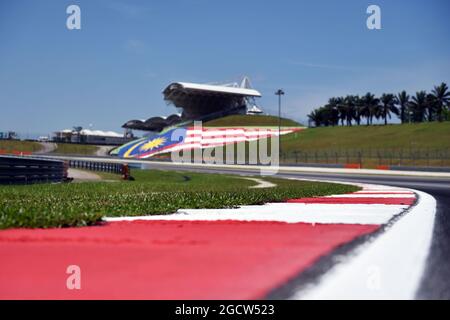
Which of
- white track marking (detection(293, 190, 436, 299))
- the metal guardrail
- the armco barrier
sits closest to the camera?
white track marking (detection(293, 190, 436, 299))

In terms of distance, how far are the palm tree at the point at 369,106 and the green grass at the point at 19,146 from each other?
81.5 metres

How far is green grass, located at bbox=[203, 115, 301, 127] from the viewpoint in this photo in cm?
12788

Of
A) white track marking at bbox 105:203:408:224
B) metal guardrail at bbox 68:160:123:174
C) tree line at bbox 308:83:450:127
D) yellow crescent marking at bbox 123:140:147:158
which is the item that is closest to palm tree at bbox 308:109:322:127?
tree line at bbox 308:83:450:127

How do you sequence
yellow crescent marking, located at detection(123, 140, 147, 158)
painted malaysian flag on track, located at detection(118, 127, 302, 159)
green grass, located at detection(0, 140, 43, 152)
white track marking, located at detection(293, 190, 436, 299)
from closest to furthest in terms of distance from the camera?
white track marking, located at detection(293, 190, 436, 299)
painted malaysian flag on track, located at detection(118, 127, 302, 159)
green grass, located at detection(0, 140, 43, 152)
yellow crescent marking, located at detection(123, 140, 147, 158)

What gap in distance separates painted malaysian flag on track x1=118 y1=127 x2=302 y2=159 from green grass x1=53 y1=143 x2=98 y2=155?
7167mm

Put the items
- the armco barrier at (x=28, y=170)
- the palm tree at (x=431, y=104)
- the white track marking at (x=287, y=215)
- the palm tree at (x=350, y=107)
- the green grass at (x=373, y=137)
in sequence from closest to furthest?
the white track marking at (x=287, y=215) → the armco barrier at (x=28, y=170) → the green grass at (x=373, y=137) → the palm tree at (x=431, y=104) → the palm tree at (x=350, y=107)

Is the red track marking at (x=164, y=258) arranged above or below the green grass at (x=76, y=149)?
below

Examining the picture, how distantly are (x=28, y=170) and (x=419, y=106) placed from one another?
118109mm

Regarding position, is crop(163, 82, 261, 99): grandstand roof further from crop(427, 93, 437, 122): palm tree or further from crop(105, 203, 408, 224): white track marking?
crop(105, 203, 408, 224): white track marking

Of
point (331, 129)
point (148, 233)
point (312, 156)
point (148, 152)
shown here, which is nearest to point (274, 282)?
point (148, 233)

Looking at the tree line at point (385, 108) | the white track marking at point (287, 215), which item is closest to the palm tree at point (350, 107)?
the tree line at point (385, 108)

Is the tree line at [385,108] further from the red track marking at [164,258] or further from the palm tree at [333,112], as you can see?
the red track marking at [164,258]

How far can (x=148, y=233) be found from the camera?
6988mm

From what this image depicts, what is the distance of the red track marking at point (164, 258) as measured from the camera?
4.19 meters
